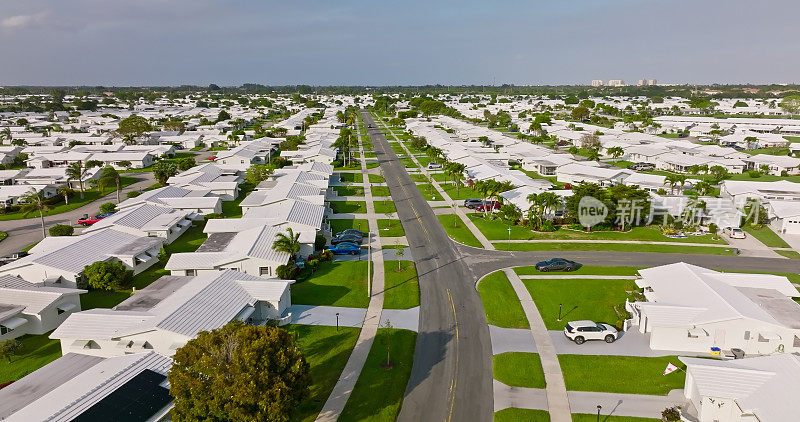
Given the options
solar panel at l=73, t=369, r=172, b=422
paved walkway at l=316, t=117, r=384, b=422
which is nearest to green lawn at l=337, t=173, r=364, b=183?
paved walkway at l=316, t=117, r=384, b=422

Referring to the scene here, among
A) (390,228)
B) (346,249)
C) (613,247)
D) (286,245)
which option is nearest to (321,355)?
(286,245)

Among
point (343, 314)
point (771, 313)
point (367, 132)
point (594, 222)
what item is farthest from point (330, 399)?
point (367, 132)

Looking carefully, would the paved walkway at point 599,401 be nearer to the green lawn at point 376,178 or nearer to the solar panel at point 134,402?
the solar panel at point 134,402

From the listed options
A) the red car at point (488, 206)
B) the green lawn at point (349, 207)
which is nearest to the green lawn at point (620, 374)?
the red car at point (488, 206)

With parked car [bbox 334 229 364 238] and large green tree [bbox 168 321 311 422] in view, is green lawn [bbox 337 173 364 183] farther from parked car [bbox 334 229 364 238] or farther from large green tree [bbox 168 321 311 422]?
large green tree [bbox 168 321 311 422]

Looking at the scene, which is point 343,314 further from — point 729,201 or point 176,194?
point 729,201

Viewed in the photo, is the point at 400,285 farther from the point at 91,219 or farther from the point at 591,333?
the point at 91,219

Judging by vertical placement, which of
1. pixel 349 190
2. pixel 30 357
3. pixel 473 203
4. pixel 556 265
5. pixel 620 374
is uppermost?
pixel 473 203
